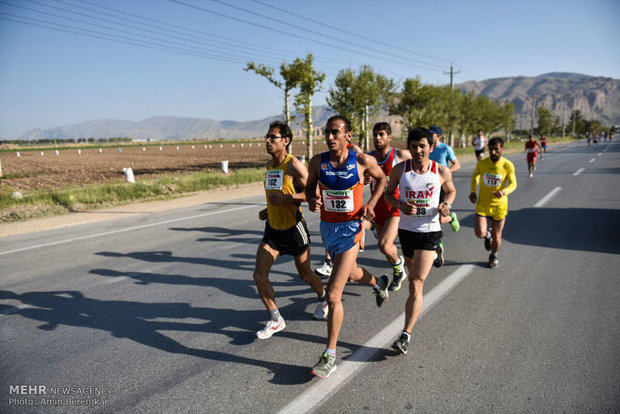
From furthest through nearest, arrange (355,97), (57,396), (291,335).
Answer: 1. (355,97)
2. (291,335)
3. (57,396)

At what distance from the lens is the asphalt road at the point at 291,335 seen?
284 cm

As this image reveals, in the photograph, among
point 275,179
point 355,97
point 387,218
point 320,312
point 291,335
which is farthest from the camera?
point 355,97

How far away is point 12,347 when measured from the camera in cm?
365

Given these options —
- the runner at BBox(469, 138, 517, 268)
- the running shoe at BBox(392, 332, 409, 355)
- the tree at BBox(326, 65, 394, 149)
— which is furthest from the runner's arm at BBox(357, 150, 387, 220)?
the tree at BBox(326, 65, 394, 149)

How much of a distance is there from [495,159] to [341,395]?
4.40m

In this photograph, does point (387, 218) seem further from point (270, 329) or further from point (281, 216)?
point (270, 329)

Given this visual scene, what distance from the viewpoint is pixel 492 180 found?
5.85 m

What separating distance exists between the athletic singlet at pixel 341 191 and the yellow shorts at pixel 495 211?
3.19 meters

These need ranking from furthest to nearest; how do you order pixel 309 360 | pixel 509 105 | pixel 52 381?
pixel 509 105, pixel 309 360, pixel 52 381

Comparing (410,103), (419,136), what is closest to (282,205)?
(419,136)

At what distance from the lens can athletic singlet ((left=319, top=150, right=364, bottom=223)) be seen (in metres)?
3.43

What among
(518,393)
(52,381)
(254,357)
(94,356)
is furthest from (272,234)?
(518,393)

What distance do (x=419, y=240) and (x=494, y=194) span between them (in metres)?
2.75

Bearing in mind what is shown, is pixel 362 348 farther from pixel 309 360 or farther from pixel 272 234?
pixel 272 234
